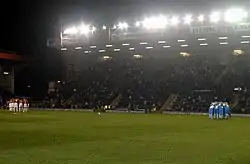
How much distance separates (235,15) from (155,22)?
8719 millimetres

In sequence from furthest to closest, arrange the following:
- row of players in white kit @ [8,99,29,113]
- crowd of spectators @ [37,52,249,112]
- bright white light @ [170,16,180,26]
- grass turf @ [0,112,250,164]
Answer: crowd of spectators @ [37,52,249,112] → bright white light @ [170,16,180,26] → row of players in white kit @ [8,99,29,113] → grass turf @ [0,112,250,164]

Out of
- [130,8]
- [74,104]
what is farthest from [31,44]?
[130,8]

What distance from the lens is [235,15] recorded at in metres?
45.4

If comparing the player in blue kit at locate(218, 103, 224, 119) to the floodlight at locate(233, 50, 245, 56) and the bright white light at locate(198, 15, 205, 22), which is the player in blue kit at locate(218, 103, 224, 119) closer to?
the bright white light at locate(198, 15, 205, 22)

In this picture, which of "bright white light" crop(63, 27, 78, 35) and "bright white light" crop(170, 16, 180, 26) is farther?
"bright white light" crop(63, 27, 78, 35)

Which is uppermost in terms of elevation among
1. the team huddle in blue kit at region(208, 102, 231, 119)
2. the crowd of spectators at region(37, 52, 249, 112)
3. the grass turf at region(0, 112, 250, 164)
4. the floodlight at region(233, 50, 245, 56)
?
the floodlight at region(233, 50, 245, 56)

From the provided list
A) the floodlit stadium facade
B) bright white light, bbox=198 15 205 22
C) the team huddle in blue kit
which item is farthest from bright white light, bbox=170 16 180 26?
the team huddle in blue kit

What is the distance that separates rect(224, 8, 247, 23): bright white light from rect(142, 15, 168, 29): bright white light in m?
6.66

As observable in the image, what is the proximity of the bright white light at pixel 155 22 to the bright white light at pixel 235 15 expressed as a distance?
21.9ft

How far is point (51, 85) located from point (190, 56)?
61.9 ft

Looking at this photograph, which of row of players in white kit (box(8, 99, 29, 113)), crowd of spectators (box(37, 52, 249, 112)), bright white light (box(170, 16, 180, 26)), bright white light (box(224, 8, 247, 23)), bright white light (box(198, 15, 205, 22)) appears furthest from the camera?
crowd of spectators (box(37, 52, 249, 112))

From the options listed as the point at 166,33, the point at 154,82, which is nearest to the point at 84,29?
the point at 166,33

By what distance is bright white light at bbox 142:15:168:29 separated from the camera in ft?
165

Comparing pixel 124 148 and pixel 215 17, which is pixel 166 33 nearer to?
pixel 215 17
